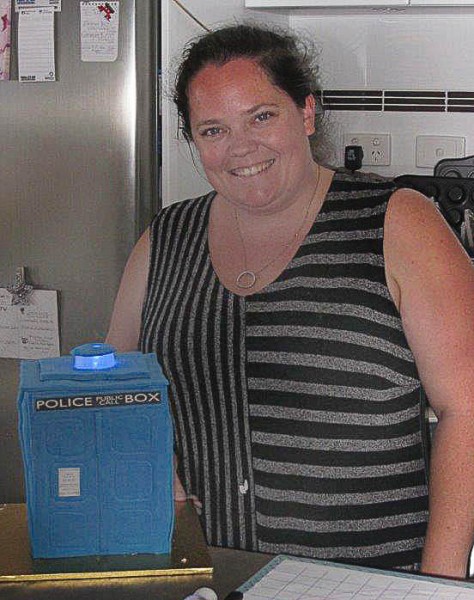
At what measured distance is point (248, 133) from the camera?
1.42 meters

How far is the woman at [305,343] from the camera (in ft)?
4.40

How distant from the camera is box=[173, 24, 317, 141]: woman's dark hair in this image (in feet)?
4.72

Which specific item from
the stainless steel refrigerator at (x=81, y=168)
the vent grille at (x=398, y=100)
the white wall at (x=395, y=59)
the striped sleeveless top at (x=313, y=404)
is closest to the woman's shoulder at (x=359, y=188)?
the striped sleeveless top at (x=313, y=404)

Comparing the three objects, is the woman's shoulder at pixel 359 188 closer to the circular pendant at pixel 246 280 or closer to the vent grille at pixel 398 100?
the circular pendant at pixel 246 280

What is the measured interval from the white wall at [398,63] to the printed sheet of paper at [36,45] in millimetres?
920

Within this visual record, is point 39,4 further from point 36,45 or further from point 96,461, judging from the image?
point 96,461

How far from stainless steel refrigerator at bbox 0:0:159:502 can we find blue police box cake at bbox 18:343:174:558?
3.93 ft

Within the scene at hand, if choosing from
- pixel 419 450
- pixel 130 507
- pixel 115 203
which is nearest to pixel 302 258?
pixel 419 450

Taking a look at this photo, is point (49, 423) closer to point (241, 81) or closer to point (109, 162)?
point (241, 81)

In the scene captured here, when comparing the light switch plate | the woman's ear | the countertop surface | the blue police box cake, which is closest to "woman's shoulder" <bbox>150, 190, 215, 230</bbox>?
the woman's ear

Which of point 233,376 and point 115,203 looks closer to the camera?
point 233,376

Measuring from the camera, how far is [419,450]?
1393 millimetres

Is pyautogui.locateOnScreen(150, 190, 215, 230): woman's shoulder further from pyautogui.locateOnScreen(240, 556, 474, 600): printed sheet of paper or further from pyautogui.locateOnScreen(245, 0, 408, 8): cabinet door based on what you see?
pyautogui.locateOnScreen(245, 0, 408, 8): cabinet door

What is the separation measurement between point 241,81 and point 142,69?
812 mm
